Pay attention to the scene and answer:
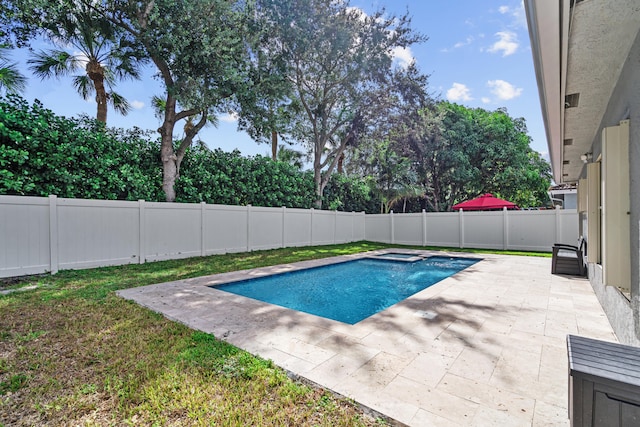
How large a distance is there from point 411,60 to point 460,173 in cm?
714

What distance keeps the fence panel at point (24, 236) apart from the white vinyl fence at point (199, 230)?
1cm

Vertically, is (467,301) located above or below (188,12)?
below

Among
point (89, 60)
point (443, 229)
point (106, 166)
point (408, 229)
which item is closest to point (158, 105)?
point (89, 60)

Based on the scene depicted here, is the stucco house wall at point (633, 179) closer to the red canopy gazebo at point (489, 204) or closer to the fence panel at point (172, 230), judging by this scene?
the fence panel at point (172, 230)

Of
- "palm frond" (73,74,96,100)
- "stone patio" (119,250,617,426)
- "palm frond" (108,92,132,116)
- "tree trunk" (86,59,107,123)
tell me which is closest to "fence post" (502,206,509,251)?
"stone patio" (119,250,617,426)

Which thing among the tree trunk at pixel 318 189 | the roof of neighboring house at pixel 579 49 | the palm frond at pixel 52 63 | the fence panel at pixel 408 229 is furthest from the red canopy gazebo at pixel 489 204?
the palm frond at pixel 52 63

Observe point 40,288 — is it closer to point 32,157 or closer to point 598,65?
point 32,157

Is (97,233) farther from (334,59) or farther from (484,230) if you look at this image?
(484,230)

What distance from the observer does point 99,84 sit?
403 inches

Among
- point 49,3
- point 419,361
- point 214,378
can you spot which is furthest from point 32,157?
point 419,361

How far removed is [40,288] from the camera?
5512 mm

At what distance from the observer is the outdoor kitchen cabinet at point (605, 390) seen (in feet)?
4.15

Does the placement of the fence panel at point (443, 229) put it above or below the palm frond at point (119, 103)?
below

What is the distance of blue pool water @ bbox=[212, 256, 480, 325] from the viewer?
5.42 m
